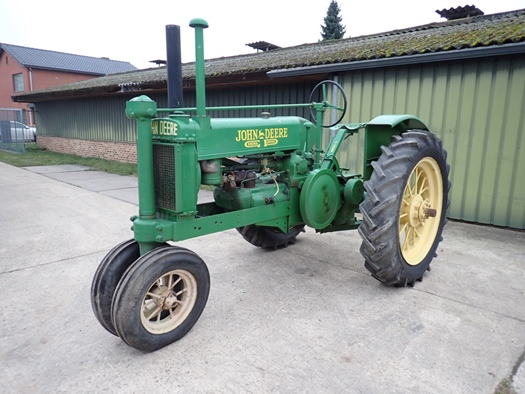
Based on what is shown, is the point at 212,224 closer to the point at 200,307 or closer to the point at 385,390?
the point at 200,307

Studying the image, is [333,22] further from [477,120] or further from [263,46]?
[477,120]

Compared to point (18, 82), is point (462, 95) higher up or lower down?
lower down

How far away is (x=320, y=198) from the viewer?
3.52 meters

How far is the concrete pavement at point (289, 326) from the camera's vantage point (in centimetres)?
226

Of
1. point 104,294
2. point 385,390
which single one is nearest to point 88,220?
point 104,294

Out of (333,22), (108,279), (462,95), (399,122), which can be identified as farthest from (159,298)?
(333,22)

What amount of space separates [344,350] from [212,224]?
1193 mm

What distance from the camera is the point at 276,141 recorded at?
3.35m

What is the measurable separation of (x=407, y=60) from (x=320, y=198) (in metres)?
3.17

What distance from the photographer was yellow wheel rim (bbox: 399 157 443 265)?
3.54 m

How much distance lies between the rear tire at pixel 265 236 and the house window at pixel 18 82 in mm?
32486

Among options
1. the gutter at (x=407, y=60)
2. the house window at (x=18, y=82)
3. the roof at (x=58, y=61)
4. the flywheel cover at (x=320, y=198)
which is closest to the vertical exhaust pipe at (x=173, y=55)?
the flywheel cover at (x=320, y=198)

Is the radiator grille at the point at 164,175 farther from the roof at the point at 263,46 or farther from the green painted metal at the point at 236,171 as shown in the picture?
the roof at the point at 263,46

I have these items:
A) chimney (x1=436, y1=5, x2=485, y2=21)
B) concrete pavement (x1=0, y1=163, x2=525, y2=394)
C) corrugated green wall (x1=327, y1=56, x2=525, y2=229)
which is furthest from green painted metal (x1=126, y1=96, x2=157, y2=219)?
chimney (x1=436, y1=5, x2=485, y2=21)
